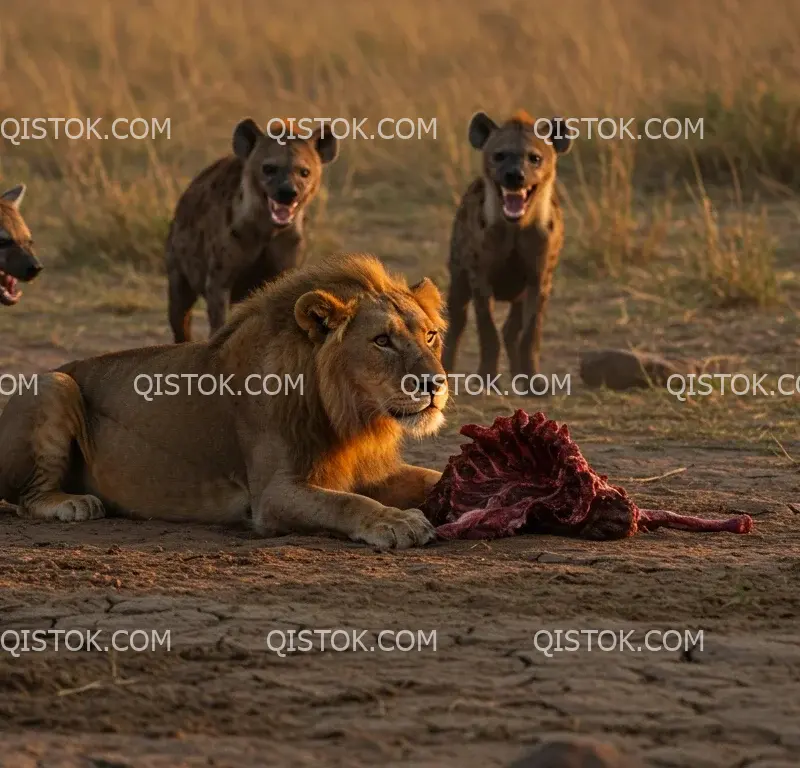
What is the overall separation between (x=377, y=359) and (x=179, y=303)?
349 cm

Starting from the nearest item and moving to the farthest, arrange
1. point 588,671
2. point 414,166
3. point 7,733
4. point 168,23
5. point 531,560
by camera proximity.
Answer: point 7,733, point 588,671, point 531,560, point 414,166, point 168,23

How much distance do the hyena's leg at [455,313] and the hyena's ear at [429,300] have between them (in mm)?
3006

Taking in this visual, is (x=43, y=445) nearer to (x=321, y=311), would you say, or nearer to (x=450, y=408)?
(x=321, y=311)

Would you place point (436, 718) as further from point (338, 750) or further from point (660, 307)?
point (660, 307)

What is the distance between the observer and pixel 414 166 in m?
11.7

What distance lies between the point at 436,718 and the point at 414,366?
56.9 inches

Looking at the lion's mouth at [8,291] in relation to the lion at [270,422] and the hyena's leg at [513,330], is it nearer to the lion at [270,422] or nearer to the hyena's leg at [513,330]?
the hyena's leg at [513,330]

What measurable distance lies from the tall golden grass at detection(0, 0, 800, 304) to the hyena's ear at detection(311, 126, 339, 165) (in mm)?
1923

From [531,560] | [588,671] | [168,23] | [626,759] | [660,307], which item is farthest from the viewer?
[168,23]

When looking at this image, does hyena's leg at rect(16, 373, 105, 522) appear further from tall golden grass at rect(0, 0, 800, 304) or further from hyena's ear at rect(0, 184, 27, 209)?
tall golden grass at rect(0, 0, 800, 304)

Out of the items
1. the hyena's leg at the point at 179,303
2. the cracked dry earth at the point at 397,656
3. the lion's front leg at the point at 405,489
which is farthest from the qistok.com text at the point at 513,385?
the cracked dry earth at the point at 397,656

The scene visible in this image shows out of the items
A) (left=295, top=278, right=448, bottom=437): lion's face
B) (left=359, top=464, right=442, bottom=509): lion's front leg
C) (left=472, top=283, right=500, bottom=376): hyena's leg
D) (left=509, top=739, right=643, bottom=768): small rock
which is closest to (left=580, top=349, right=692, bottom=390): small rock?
(left=472, top=283, right=500, bottom=376): hyena's leg

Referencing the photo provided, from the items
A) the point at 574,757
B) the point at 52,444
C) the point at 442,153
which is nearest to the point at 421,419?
the point at 52,444

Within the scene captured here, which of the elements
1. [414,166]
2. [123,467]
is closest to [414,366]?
[123,467]
